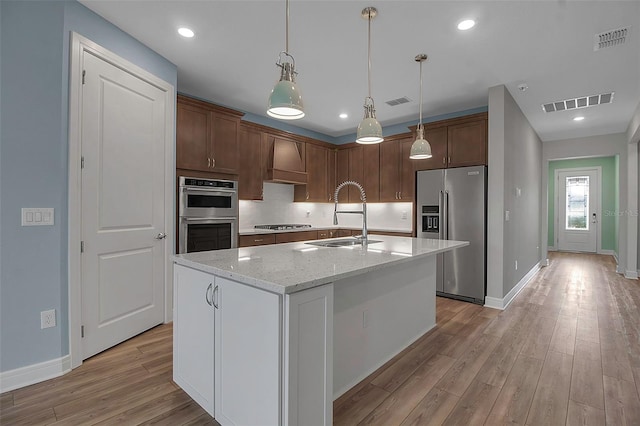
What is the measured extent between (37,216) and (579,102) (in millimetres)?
5981

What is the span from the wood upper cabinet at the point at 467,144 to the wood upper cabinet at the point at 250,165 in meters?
2.76

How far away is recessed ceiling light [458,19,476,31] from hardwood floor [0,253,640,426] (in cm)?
268

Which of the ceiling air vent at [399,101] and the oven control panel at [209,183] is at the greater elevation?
the ceiling air vent at [399,101]

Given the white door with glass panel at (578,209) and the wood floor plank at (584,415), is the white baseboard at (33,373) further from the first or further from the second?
the white door with glass panel at (578,209)

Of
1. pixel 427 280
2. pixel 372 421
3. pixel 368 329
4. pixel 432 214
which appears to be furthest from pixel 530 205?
pixel 372 421

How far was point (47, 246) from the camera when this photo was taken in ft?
6.96

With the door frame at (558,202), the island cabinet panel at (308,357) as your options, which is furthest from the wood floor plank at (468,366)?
the door frame at (558,202)

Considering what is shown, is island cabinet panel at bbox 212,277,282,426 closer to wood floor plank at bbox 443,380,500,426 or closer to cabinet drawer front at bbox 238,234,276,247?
wood floor plank at bbox 443,380,500,426

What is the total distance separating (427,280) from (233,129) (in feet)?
9.89

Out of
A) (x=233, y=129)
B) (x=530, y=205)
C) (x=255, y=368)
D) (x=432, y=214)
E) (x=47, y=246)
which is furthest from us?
(x=530, y=205)

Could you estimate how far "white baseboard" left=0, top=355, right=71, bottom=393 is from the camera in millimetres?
1962

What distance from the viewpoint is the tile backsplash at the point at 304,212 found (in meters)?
4.98

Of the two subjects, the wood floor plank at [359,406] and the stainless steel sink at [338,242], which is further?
the stainless steel sink at [338,242]

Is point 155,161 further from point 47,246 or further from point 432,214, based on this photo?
point 432,214
